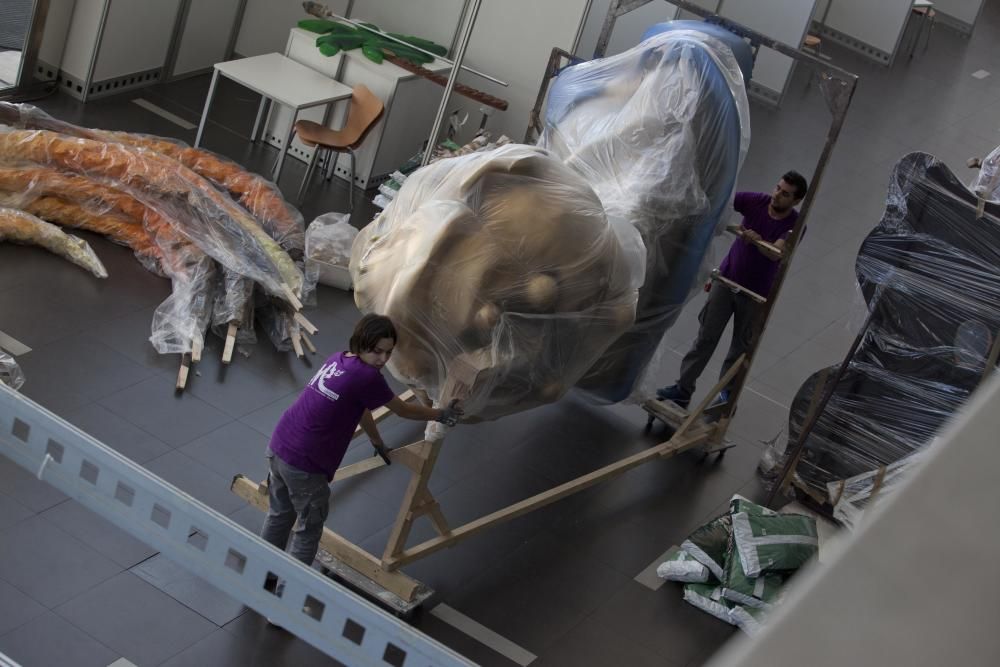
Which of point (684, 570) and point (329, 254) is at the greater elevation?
point (329, 254)

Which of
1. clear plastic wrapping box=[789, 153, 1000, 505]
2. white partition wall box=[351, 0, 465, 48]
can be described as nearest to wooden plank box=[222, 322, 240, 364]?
clear plastic wrapping box=[789, 153, 1000, 505]

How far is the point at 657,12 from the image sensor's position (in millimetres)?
12359

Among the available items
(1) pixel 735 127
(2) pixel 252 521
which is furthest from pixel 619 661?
(1) pixel 735 127

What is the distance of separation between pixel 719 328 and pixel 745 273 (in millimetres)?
515

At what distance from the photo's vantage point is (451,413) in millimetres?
5172

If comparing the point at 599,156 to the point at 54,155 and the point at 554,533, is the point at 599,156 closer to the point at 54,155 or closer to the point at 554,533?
the point at 554,533

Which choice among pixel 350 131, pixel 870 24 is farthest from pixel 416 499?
pixel 870 24

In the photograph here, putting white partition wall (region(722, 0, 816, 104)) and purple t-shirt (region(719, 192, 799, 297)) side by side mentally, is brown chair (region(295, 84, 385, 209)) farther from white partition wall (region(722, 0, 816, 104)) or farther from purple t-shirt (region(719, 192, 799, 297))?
white partition wall (region(722, 0, 816, 104))

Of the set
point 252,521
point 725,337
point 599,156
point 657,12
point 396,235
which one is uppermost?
point 657,12

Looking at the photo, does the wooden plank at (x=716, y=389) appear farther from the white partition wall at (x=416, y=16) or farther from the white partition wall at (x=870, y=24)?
the white partition wall at (x=870, y=24)

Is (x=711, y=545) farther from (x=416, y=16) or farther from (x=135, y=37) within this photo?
(x=135, y=37)

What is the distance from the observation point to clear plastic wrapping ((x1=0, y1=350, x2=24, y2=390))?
611 centimetres

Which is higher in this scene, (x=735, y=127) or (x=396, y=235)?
(x=735, y=127)

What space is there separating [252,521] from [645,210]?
2.54 m
